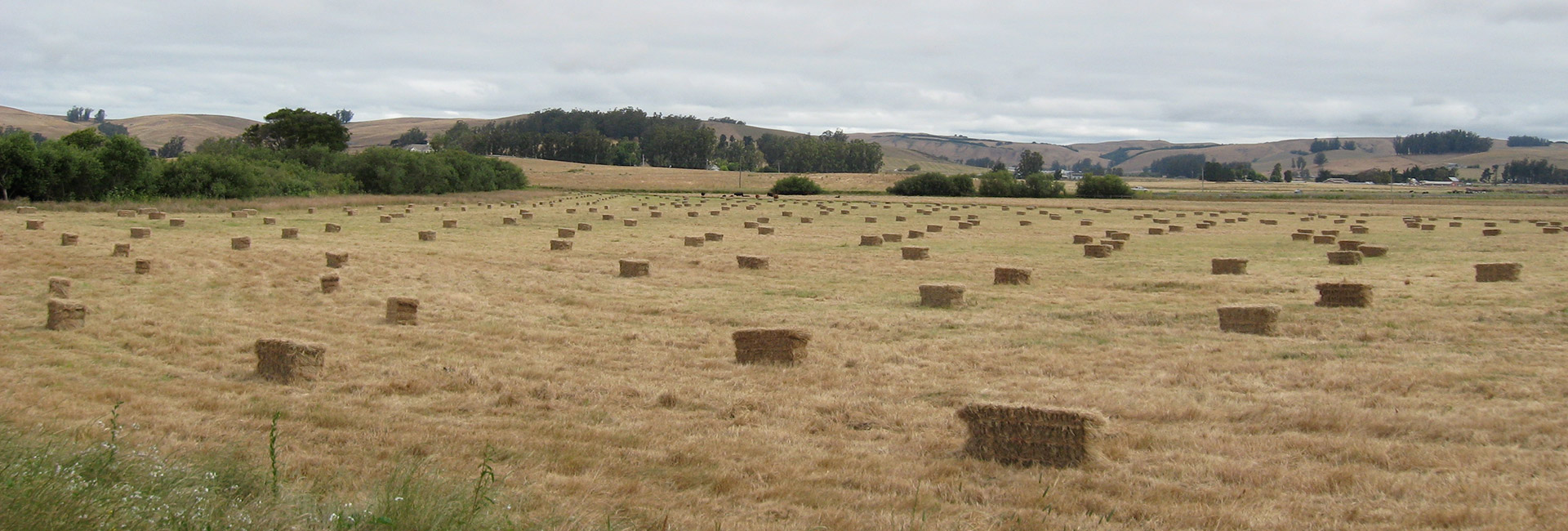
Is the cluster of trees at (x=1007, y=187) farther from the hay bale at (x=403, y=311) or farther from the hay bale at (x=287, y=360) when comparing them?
the hay bale at (x=287, y=360)

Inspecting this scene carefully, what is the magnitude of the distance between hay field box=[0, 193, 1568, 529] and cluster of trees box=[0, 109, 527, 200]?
86.3ft

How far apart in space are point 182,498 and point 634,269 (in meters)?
16.5

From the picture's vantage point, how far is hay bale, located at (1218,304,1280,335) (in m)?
13.8

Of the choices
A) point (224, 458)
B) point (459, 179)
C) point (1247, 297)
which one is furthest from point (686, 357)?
point (459, 179)

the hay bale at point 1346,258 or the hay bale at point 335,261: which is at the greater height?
the hay bale at point 1346,258

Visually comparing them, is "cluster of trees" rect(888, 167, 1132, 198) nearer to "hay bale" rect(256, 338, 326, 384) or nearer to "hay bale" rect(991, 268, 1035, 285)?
"hay bale" rect(991, 268, 1035, 285)

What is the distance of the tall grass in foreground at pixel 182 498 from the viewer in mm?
5027

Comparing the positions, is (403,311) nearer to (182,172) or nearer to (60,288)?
(60,288)

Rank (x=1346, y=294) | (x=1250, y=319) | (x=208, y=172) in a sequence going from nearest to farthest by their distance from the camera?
1. (x=1250, y=319)
2. (x=1346, y=294)
3. (x=208, y=172)

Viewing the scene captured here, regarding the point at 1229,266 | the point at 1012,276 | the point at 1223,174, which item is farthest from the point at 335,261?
the point at 1223,174

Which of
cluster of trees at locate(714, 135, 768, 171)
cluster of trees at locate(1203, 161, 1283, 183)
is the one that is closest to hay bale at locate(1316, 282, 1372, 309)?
cluster of trees at locate(714, 135, 768, 171)

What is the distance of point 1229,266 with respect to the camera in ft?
70.8

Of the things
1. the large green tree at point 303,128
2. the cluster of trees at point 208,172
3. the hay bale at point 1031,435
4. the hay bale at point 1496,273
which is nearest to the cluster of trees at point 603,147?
the large green tree at point 303,128

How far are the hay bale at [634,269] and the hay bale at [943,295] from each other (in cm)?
728
